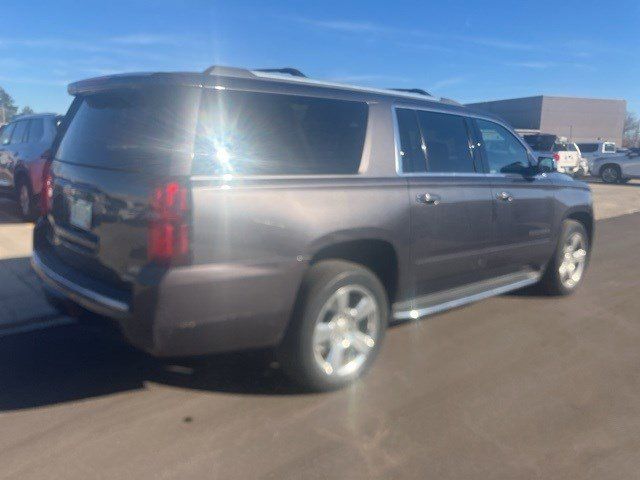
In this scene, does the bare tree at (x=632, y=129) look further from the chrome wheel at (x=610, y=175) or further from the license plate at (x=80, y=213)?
the license plate at (x=80, y=213)

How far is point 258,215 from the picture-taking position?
10.7ft

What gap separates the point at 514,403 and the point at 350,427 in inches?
40.9

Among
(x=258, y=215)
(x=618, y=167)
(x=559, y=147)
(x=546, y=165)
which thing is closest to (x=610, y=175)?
(x=618, y=167)

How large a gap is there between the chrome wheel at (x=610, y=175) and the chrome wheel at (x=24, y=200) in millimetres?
22134

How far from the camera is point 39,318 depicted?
4949mm

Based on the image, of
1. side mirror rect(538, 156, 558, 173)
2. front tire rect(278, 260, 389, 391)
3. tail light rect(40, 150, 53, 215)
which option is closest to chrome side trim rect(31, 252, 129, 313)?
tail light rect(40, 150, 53, 215)

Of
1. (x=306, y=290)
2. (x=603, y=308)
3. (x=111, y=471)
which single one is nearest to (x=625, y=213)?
(x=603, y=308)

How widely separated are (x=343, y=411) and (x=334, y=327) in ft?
1.62

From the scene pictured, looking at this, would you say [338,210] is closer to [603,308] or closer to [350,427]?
[350,427]

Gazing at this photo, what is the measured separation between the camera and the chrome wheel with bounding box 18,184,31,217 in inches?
348

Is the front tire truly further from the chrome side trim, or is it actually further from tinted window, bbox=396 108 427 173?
the chrome side trim

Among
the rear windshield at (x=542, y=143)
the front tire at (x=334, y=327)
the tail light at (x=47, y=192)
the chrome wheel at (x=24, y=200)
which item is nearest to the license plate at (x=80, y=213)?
the tail light at (x=47, y=192)

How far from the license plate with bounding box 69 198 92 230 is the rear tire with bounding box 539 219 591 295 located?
4217 mm

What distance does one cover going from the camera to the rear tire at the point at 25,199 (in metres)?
8.75
